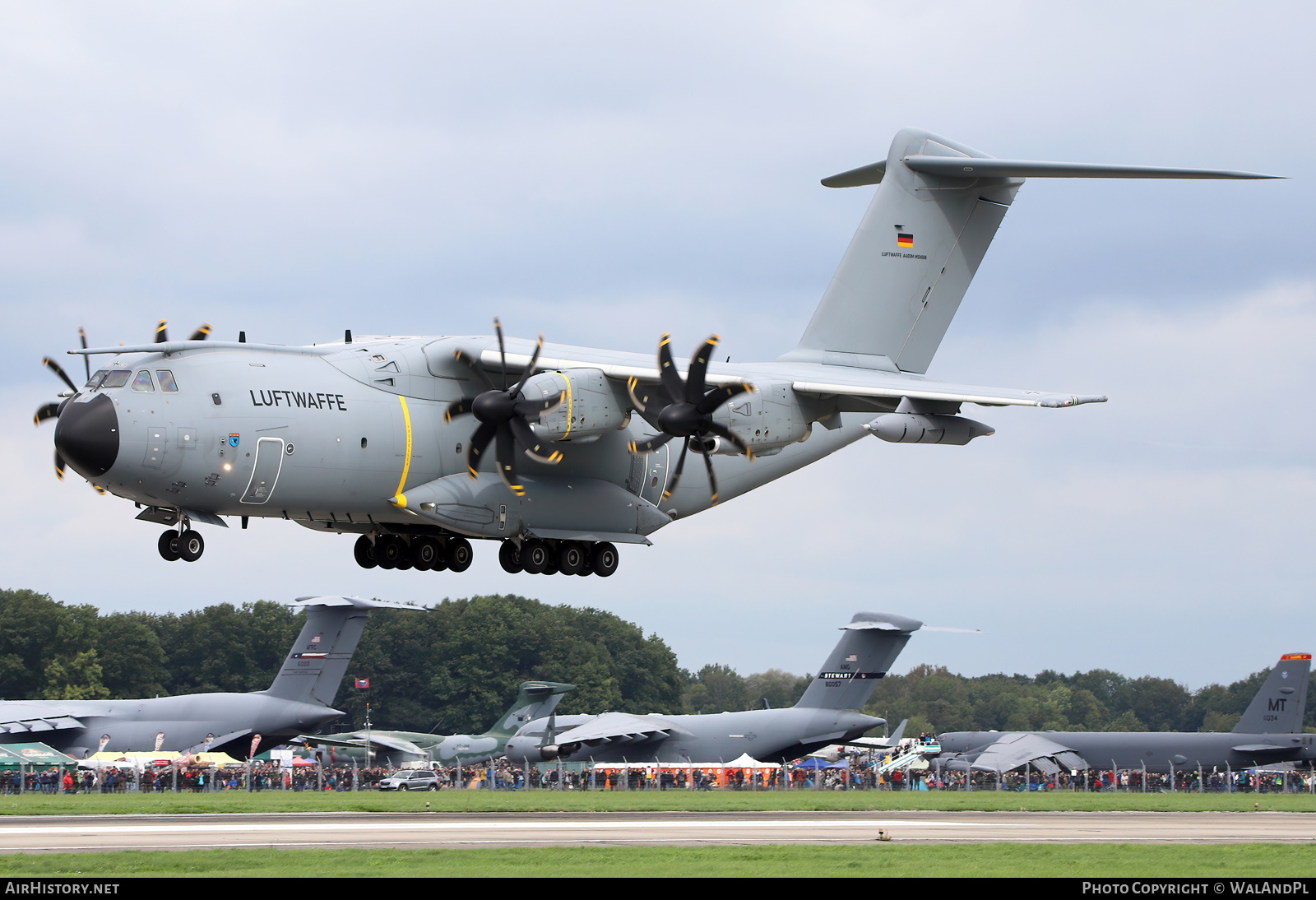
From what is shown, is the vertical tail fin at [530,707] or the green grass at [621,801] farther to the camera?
the vertical tail fin at [530,707]

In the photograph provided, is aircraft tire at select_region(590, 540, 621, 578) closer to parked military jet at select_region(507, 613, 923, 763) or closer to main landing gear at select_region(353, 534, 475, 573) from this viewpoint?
main landing gear at select_region(353, 534, 475, 573)

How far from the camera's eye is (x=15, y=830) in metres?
23.7

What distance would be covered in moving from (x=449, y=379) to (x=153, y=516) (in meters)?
5.08

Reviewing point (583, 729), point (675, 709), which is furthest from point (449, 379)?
point (675, 709)

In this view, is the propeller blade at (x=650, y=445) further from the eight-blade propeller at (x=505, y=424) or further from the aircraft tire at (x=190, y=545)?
the aircraft tire at (x=190, y=545)

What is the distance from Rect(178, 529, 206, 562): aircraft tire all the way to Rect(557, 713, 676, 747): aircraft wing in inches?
1167

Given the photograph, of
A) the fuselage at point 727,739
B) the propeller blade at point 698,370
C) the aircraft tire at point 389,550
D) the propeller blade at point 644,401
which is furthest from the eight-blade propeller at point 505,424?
the fuselage at point 727,739

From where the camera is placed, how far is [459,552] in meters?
24.2

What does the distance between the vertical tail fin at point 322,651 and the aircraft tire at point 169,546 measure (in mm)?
29706

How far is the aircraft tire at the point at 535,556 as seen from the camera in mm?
23531

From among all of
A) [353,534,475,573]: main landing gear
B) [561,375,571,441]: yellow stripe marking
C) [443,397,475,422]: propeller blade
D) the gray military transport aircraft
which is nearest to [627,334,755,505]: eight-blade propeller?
[561,375,571,441]: yellow stripe marking

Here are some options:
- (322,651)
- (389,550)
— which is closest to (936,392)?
(389,550)

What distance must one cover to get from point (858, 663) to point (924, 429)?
103ft
